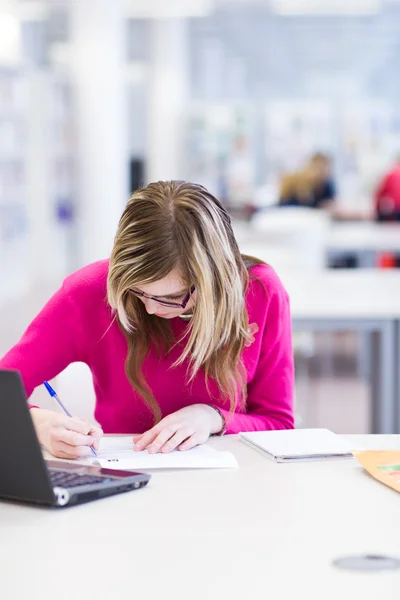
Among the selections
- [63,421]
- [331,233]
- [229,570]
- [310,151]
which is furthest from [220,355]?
[310,151]

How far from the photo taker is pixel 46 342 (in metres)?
1.95

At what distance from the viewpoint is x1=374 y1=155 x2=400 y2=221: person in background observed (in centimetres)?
824

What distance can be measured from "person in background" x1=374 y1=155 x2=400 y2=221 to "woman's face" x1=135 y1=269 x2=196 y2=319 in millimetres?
6655

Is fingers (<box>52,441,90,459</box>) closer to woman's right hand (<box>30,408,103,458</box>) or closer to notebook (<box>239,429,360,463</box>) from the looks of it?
woman's right hand (<box>30,408,103,458</box>)

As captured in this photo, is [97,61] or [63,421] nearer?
[63,421]

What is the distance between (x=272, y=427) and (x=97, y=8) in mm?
6111

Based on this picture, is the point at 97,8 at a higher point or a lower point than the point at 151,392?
higher

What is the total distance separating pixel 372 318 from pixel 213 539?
2158 mm

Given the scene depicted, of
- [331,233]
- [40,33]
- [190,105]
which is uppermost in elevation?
[40,33]

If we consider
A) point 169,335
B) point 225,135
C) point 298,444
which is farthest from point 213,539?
point 225,135

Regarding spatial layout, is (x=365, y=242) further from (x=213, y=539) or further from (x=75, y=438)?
(x=213, y=539)

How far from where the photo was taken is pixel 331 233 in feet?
22.6

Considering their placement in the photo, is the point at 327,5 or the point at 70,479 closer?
the point at 70,479

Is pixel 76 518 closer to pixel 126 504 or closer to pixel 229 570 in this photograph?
pixel 126 504
